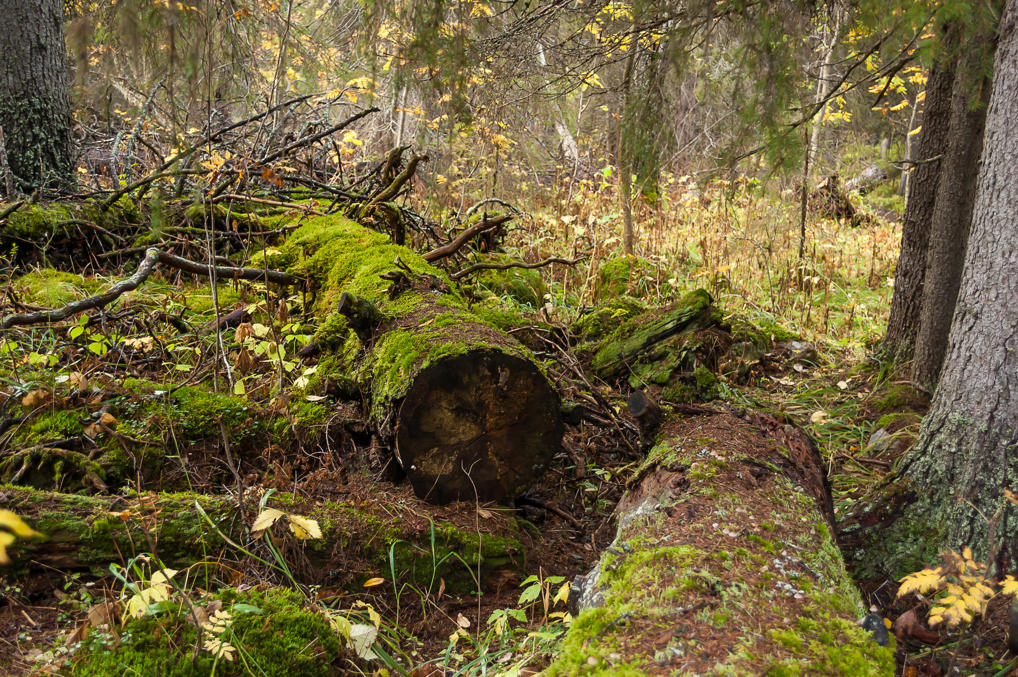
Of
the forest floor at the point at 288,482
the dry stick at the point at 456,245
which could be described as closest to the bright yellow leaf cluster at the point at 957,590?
the forest floor at the point at 288,482

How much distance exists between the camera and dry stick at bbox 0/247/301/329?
2816 millimetres

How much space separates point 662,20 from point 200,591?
4205mm

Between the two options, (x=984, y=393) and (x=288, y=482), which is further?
(x=288, y=482)

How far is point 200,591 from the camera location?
81.6 inches

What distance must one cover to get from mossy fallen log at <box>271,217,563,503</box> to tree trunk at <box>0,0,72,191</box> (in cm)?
424

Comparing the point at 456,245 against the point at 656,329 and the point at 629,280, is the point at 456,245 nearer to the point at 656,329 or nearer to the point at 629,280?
the point at 656,329

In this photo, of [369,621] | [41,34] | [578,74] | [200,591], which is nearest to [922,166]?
[578,74]

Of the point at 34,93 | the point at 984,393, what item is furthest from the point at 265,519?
the point at 34,93

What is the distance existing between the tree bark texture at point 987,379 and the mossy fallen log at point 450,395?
1.67m

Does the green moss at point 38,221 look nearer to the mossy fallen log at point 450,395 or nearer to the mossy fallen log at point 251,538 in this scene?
the mossy fallen log at point 450,395

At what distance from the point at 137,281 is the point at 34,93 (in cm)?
392

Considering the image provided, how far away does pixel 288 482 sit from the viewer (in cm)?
289

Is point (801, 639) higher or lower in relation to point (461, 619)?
higher

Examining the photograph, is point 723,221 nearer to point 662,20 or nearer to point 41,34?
point 662,20
